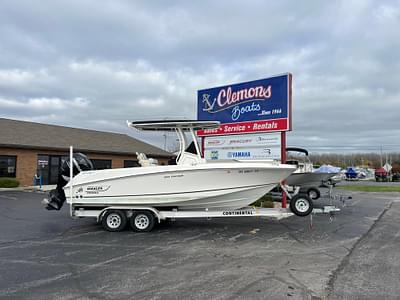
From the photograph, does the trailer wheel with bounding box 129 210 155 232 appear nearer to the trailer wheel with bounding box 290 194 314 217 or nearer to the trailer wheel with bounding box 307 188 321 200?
the trailer wheel with bounding box 290 194 314 217

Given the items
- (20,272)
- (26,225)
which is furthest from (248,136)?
(20,272)

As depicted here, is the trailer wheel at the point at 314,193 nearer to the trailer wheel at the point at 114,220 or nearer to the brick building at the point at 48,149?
the trailer wheel at the point at 114,220

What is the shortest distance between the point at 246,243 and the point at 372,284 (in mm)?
2841

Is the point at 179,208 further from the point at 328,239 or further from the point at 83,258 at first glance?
the point at 328,239

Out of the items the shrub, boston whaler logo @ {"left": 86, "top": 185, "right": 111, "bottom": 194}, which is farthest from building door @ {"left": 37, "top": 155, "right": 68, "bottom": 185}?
boston whaler logo @ {"left": 86, "top": 185, "right": 111, "bottom": 194}

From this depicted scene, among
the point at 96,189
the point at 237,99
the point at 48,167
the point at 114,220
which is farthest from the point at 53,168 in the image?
the point at 114,220

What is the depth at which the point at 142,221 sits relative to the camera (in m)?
8.20

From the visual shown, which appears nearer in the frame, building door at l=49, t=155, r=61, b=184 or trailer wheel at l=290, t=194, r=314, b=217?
trailer wheel at l=290, t=194, r=314, b=217

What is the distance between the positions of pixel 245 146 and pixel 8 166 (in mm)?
16700

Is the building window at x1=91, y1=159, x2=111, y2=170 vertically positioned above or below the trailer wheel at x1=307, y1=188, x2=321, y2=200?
above

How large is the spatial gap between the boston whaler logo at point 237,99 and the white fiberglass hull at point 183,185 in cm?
523

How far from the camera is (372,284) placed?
4.48m

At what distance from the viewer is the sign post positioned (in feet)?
38.2

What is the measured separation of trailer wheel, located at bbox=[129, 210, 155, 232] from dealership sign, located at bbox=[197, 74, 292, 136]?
5.90 metres
